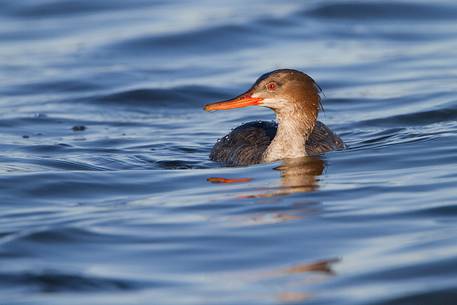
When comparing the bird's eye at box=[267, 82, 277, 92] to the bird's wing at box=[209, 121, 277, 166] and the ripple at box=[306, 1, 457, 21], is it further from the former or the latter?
the ripple at box=[306, 1, 457, 21]

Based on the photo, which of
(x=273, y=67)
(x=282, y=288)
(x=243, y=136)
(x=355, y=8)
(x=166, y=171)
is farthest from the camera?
(x=355, y=8)

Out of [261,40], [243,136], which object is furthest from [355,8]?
[243,136]

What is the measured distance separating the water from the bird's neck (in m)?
0.27

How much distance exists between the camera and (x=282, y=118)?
1190 cm

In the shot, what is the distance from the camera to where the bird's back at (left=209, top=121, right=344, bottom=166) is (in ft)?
39.2

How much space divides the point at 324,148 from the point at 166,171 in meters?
1.87

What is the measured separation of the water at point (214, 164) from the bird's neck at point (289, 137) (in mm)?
271

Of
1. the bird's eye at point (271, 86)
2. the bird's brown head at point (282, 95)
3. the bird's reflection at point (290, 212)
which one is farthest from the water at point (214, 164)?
the bird's eye at point (271, 86)

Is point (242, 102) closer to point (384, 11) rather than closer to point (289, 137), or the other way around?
point (289, 137)

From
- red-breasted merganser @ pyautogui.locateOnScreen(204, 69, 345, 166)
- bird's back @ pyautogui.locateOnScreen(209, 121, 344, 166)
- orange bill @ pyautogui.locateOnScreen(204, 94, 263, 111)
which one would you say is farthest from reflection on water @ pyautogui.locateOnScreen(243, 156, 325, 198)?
orange bill @ pyautogui.locateOnScreen(204, 94, 263, 111)

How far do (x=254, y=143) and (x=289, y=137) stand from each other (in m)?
0.59

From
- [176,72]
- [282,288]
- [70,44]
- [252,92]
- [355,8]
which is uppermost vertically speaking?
[355,8]

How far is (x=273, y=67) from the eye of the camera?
59.6 feet

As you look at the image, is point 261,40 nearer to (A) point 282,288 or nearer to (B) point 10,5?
(B) point 10,5
